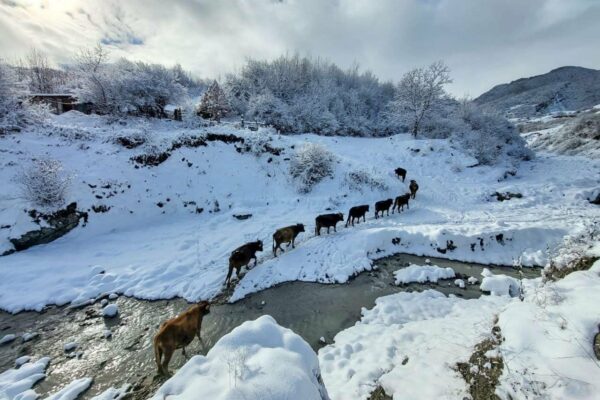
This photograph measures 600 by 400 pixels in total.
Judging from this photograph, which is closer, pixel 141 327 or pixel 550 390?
pixel 550 390

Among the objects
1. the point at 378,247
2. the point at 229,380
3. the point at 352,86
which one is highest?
the point at 352,86

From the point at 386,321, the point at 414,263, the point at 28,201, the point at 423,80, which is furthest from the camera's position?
the point at 423,80

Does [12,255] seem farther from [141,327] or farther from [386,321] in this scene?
[386,321]

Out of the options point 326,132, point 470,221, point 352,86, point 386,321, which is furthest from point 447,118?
point 386,321

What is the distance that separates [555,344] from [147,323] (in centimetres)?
956

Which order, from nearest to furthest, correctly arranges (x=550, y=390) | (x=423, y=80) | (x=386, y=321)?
(x=550, y=390)
(x=386, y=321)
(x=423, y=80)

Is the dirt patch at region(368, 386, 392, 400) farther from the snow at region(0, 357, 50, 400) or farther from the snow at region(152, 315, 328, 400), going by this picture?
the snow at region(0, 357, 50, 400)

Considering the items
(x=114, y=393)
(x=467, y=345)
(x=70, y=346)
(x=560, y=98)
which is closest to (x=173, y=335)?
(x=114, y=393)

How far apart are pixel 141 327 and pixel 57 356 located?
1.92 m

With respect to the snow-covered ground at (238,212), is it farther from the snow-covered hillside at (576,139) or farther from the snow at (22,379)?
the snow at (22,379)

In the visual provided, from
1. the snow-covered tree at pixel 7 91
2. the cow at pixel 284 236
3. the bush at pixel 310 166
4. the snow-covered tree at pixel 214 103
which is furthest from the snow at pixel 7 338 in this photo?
the snow-covered tree at pixel 214 103

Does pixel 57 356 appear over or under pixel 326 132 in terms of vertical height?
under

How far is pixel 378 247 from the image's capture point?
11.7m

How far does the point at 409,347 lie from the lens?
611 cm
